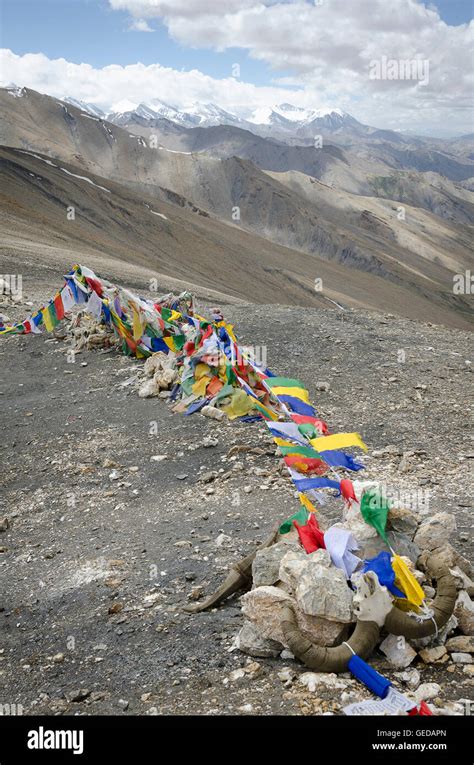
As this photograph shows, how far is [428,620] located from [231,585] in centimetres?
177

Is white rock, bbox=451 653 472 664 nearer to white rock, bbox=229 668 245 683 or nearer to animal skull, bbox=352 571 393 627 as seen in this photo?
animal skull, bbox=352 571 393 627

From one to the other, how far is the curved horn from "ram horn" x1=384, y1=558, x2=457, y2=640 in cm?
13

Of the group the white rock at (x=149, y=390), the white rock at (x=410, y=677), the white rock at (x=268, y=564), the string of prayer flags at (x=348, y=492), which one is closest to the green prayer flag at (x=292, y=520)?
the white rock at (x=268, y=564)

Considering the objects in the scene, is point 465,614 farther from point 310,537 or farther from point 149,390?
point 149,390

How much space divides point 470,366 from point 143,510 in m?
8.48

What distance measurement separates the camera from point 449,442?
978 centimetres

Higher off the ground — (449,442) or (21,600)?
(449,442)

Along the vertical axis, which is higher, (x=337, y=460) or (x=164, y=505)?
(x=337, y=460)

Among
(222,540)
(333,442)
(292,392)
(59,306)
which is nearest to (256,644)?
(222,540)

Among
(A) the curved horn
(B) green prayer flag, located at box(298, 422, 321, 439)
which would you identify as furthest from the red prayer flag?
(A) the curved horn

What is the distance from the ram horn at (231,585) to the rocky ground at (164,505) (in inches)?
5.1

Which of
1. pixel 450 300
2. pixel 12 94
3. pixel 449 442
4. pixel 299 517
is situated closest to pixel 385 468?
pixel 449 442

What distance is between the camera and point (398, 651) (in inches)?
182
